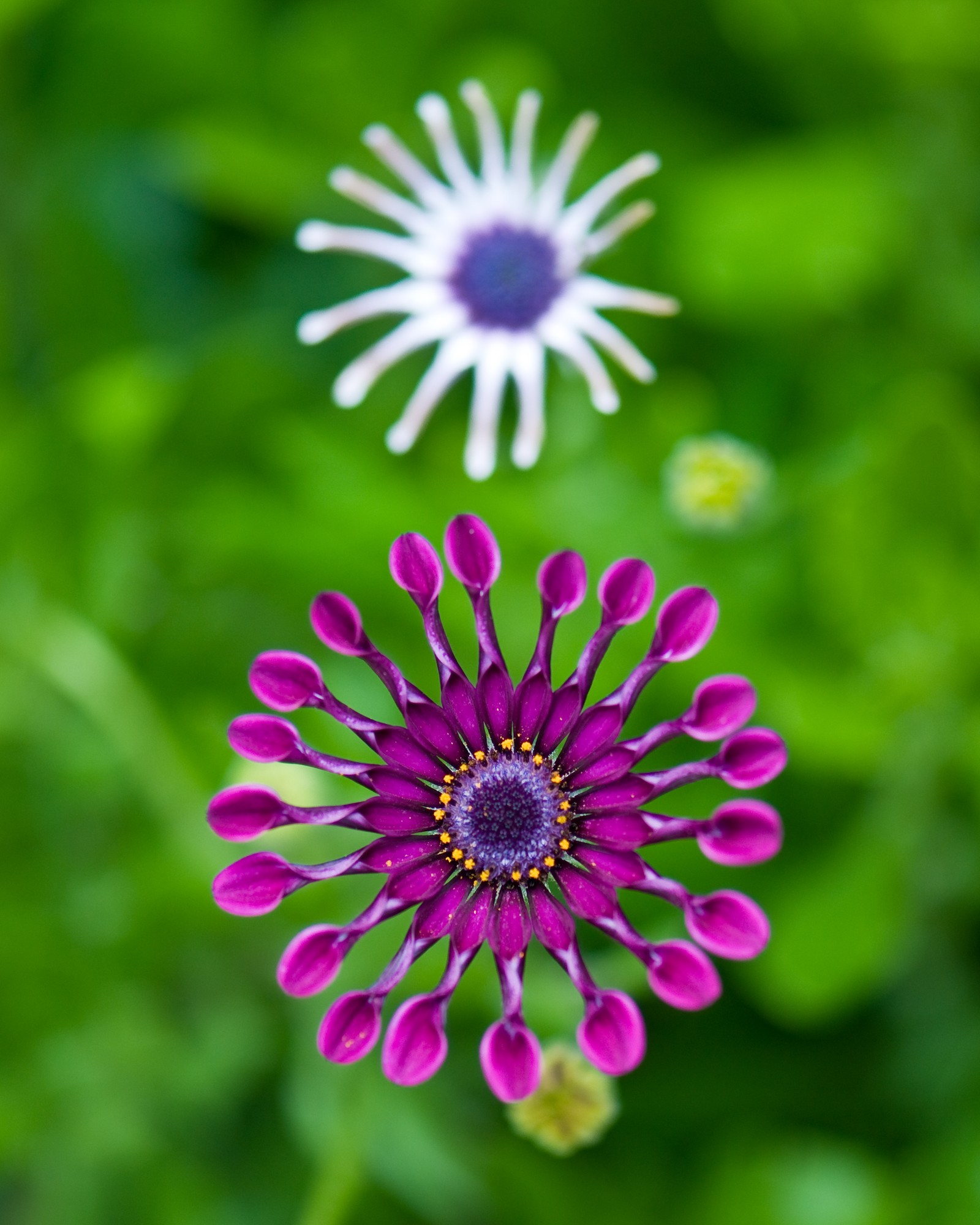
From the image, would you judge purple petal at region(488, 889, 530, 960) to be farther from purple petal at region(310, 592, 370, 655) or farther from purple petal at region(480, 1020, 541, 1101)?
purple petal at region(310, 592, 370, 655)

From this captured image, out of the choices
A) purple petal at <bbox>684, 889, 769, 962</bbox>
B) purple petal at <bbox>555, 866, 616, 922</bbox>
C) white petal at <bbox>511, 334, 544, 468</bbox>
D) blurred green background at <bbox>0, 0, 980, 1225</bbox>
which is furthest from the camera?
blurred green background at <bbox>0, 0, 980, 1225</bbox>

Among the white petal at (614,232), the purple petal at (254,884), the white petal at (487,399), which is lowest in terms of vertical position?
the purple petal at (254,884)

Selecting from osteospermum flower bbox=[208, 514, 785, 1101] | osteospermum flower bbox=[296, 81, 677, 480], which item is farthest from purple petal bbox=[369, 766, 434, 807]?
osteospermum flower bbox=[296, 81, 677, 480]

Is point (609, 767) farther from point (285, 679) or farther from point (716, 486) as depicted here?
point (716, 486)

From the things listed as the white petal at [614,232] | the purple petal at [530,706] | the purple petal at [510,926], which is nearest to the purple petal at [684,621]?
the purple petal at [530,706]

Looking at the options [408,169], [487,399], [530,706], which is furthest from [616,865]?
[408,169]

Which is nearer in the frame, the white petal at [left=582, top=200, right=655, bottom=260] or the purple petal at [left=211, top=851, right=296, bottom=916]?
the purple petal at [left=211, top=851, right=296, bottom=916]

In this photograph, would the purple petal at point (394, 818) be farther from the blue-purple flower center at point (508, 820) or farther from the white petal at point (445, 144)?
the white petal at point (445, 144)
